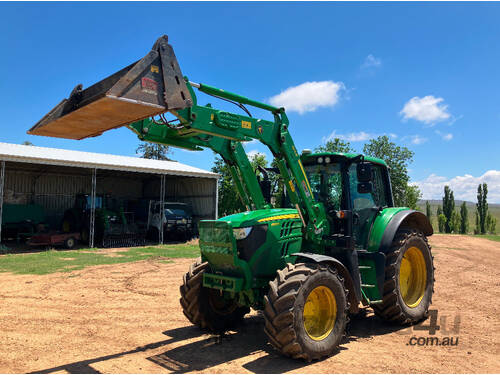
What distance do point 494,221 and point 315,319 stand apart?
40.2 meters

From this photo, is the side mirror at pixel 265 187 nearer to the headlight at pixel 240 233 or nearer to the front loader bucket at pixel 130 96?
the headlight at pixel 240 233

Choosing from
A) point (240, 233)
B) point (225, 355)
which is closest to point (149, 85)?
point (240, 233)

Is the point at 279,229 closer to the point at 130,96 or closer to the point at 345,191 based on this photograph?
the point at 345,191

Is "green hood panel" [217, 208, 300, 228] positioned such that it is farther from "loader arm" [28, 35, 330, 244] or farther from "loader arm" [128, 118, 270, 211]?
"loader arm" [128, 118, 270, 211]

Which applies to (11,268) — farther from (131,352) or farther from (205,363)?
(205,363)

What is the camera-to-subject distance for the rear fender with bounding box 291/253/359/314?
4.99 m

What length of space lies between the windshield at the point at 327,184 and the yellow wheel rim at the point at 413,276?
1.71 meters

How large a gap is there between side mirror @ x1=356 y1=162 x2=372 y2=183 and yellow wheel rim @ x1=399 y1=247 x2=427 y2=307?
179 centimetres

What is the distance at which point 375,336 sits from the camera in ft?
18.7

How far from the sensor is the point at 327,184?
6172 millimetres

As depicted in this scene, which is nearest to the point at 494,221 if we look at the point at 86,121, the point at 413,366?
the point at 413,366

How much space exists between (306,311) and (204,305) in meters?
1.53

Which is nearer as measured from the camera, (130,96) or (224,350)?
(130,96)

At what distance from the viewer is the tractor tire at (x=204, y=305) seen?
5.60 meters
